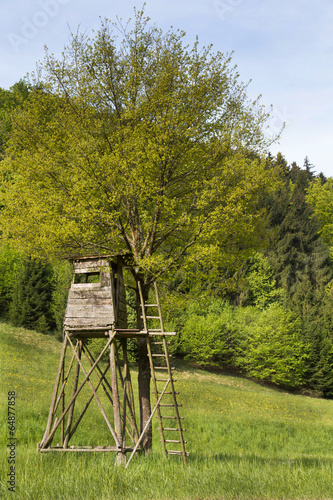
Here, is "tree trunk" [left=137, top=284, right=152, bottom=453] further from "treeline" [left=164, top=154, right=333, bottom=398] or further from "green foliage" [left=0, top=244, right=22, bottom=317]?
"green foliage" [left=0, top=244, right=22, bottom=317]

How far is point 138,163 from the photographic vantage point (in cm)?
1103

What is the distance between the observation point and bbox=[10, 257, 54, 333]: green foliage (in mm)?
36875

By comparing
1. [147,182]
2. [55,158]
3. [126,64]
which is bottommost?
[147,182]

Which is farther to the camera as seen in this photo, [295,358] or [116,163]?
[295,358]

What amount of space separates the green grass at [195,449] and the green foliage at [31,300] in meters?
1.84

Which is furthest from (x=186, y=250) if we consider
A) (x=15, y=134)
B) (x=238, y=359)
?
(x=238, y=359)

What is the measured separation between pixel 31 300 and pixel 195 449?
85.4 feet

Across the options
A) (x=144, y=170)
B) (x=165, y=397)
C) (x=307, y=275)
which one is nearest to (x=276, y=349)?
(x=165, y=397)

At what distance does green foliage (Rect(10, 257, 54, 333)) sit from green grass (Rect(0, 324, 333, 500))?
1836 millimetres

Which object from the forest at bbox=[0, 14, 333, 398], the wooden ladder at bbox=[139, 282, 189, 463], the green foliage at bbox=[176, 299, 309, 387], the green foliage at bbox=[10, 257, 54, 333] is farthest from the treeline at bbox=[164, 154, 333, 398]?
the forest at bbox=[0, 14, 333, 398]

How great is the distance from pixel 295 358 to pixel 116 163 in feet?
110

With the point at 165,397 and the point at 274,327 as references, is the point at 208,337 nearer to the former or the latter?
the point at 274,327

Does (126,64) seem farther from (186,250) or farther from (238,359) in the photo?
(238,359)

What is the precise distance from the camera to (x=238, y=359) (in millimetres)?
39750
